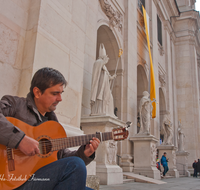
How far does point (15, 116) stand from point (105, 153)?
4.66 metres

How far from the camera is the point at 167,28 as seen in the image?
67.6 ft

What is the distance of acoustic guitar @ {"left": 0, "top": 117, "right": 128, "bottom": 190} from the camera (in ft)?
4.84

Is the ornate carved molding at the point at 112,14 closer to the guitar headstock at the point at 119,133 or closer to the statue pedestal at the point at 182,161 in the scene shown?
the guitar headstock at the point at 119,133

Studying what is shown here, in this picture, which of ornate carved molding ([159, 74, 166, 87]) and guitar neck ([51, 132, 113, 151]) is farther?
ornate carved molding ([159, 74, 166, 87])

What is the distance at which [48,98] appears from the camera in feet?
6.40

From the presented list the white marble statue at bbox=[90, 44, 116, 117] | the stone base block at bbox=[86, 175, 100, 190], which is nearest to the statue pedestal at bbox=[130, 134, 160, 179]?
the white marble statue at bbox=[90, 44, 116, 117]

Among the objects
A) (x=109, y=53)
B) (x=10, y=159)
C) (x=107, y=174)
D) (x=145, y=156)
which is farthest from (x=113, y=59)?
(x=10, y=159)

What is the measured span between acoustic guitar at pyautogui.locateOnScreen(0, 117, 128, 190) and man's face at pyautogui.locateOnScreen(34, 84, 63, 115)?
0.65 feet

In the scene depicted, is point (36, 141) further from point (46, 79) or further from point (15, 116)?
point (46, 79)

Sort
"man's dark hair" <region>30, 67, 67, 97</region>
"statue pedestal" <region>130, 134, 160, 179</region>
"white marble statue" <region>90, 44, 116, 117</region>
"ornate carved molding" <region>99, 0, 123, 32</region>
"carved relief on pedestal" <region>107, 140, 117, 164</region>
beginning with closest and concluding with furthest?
"man's dark hair" <region>30, 67, 67, 97</region>, "carved relief on pedestal" <region>107, 140, 117, 164</region>, "white marble statue" <region>90, 44, 116, 117</region>, "statue pedestal" <region>130, 134, 160, 179</region>, "ornate carved molding" <region>99, 0, 123, 32</region>

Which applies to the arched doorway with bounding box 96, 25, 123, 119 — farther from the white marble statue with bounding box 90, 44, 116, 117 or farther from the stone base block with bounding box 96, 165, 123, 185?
the stone base block with bounding box 96, 165, 123, 185

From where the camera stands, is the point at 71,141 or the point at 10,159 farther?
the point at 71,141

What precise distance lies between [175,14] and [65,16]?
20881 millimetres

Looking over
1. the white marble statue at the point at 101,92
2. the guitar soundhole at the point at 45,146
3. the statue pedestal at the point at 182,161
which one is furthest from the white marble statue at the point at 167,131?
the guitar soundhole at the point at 45,146
